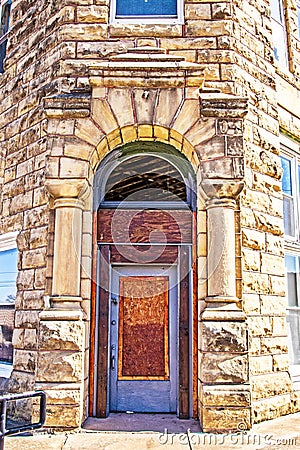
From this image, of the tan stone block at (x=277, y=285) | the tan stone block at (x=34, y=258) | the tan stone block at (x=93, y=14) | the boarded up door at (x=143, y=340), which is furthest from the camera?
the tan stone block at (x=93, y=14)

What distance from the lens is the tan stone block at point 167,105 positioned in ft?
18.2

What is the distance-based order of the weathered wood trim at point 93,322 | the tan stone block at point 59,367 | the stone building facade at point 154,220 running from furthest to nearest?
the weathered wood trim at point 93,322 < the stone building facade at point 154,220 < the tan stone block at point 59,367

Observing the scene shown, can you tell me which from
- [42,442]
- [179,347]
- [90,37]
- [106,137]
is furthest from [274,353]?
[90,37]

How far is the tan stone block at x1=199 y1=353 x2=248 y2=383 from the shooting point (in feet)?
16.2

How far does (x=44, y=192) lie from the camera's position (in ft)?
19.6

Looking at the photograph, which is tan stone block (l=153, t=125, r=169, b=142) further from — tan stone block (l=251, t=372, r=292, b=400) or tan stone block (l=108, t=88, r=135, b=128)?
tan stone block (l=251, t=372, r=292, b=400)

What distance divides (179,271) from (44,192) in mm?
2051

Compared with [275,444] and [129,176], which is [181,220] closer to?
[129,176]

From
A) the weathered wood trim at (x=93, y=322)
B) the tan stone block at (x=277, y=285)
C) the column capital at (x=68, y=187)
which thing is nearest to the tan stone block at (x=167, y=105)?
the column capital at (x=68, y=187)

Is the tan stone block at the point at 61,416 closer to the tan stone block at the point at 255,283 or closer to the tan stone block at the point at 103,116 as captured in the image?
the tan stone block at the point at 255,283

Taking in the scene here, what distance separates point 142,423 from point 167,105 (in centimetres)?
378

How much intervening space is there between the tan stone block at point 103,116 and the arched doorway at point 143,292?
520 mm

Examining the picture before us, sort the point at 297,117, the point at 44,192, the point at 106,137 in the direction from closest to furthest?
the point at 106,137 → the point at 44,192 → the point at 297,117

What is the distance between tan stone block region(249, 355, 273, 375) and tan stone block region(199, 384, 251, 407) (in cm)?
52
